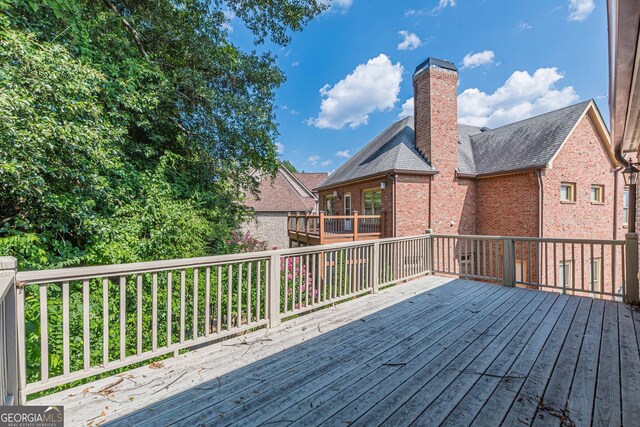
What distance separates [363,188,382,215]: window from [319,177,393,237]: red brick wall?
0.70ft

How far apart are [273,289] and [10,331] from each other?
219 cm

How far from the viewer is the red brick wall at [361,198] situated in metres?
10.3

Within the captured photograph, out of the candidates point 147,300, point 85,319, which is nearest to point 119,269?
point 85,319

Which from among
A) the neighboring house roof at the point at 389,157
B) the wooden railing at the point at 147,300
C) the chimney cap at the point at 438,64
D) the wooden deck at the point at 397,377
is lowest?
the wooden deck at the point at 397,377

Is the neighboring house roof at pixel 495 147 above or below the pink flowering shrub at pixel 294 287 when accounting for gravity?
above

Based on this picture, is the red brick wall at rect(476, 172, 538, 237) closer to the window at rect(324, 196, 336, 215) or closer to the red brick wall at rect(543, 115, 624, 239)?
the red brick wall at rect(543, 115, 624, 239)

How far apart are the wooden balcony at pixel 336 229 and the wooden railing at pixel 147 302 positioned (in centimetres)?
391

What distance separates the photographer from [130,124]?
5.12 m

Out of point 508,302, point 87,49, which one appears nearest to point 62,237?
point 87,49

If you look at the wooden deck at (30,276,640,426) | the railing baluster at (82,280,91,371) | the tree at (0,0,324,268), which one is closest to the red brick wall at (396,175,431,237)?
the tree at (0,0,324,268)

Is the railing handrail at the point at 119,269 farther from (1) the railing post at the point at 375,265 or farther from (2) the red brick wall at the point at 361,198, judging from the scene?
(2) the red brick wall at the point at 361,198

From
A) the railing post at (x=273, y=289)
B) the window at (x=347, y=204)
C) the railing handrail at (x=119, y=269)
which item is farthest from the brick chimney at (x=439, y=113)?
the railing handrail at (x=119, y=269)

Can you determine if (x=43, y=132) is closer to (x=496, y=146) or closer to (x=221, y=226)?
(x=221, y=226)

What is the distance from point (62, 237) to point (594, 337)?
23.2 feet
